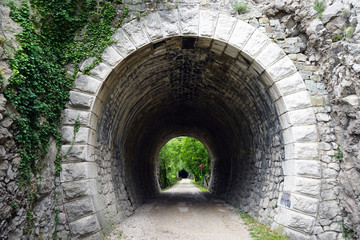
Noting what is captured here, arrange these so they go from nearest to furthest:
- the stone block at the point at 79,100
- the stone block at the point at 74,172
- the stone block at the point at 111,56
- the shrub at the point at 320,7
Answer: the stone block at the point at 74,172 → the stone block at the point at 79,100 → the stone block at the point at 111,56 → the shrub at the point at 320,7

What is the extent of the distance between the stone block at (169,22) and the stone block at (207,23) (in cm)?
57

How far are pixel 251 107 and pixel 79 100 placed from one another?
4.83 m

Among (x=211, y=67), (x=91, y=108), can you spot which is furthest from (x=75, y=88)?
(x=211, y=67)

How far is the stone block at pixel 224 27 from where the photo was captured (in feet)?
18.9

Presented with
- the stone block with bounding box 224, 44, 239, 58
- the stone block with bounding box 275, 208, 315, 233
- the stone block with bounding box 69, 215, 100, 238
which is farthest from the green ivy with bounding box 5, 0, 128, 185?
the stone block with bounding box 275, 208, 315, 233

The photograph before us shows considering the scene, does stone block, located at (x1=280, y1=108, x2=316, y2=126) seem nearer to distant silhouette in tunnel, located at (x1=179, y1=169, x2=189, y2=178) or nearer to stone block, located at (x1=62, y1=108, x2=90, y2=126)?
stone block, located at (x1=62, y1=108, x2=90, y2=126)

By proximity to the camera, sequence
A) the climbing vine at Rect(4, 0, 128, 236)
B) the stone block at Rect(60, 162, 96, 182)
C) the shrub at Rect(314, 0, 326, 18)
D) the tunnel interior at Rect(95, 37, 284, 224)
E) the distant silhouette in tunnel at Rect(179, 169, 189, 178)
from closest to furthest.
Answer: the climbing vine at Rect(4, 0, 128, 236)
the stone block at Rect(60, 162, 96, 182)
the shrub at Rect(314, 0, 326, 18)
the tunnel interior at Rect(95, 37, 284, 224)
the distant silhouette in tunnel at Rect(179, 169, 189, 178)

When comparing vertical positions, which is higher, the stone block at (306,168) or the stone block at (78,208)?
the stone block at (306,168)

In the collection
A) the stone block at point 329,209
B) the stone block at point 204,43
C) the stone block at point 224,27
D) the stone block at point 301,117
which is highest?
the stone block at point 224,27

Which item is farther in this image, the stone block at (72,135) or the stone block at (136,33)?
the stone block at (136,33)

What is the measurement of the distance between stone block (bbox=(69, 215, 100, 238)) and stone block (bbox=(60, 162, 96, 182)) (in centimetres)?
82

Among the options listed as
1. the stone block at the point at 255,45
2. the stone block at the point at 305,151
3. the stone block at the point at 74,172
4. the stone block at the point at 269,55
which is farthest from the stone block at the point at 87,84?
the stone block at the point at 305,151

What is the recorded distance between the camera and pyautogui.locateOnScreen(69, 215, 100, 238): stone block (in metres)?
4.74

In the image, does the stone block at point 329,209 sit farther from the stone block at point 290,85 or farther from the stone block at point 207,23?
the stone block at point 207,23
